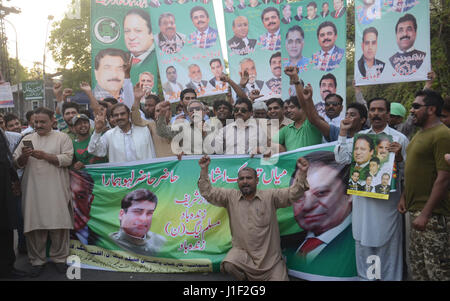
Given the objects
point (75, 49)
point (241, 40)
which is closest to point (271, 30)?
point (241, 40)

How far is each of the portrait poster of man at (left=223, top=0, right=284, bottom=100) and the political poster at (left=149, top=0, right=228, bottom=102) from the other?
0.36 metres

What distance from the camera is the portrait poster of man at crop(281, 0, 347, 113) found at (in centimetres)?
628

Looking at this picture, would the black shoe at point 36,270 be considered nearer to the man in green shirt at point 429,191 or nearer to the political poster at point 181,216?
the political poster at point 181,216

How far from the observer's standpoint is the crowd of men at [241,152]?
3408 millimetres

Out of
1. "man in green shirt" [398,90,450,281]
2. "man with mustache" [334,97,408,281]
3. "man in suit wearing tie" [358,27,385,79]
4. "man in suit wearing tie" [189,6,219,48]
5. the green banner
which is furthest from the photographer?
the green banner

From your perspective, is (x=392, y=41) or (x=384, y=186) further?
(x=392, y=41)

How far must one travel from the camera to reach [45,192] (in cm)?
472

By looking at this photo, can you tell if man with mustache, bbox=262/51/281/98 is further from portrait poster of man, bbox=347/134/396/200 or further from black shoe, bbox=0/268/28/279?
black shoe, bbox=0/268/28/279

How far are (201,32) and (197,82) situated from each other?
0.86 meters

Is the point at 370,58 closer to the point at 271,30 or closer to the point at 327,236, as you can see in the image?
the point at 271,30

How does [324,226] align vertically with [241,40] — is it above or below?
below

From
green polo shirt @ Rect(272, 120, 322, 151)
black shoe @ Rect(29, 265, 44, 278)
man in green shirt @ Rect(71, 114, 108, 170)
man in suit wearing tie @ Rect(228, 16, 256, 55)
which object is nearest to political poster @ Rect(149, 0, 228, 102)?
man in suit wearing tie @ Rect(228, 16, 256, 55)

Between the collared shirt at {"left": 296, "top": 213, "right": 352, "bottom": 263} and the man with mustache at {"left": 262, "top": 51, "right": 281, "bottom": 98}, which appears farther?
the man with mustache at {"left": 262, "top": 51, "right": 281, "bottom": 98}
